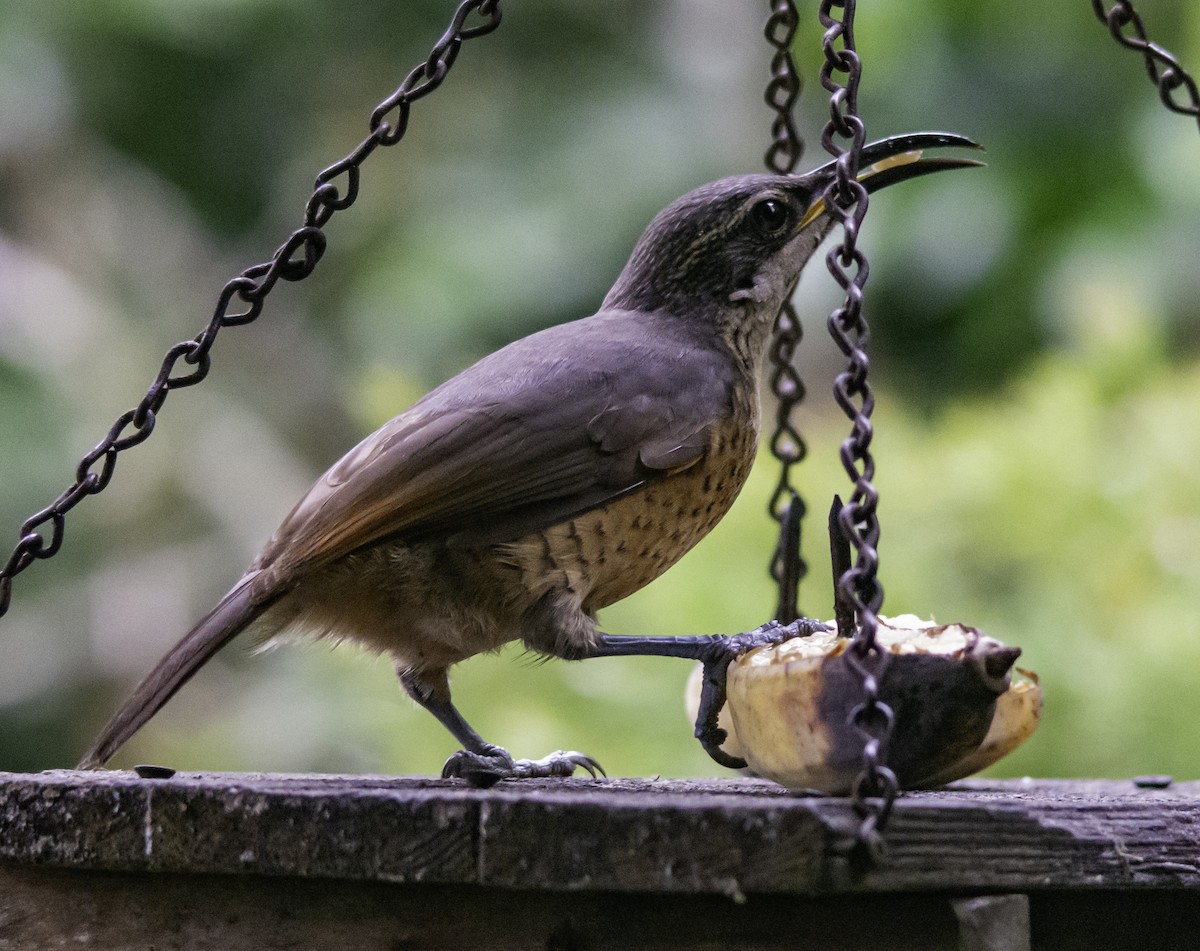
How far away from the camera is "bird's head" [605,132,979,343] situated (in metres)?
2.85

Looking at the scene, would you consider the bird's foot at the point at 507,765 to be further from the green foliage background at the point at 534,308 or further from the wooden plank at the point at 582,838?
the green foliage background at the point at 534,308

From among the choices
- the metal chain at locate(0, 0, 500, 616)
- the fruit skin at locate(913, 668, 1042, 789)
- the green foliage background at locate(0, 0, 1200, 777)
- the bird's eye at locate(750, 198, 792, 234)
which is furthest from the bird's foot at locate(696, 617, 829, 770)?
the green foliage background at locate(0, 0, 1200, 777)

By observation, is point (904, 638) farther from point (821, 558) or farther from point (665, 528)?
point (821, 558)

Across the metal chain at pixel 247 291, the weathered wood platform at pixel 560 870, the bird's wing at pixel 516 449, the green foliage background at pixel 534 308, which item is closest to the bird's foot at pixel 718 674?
the bird's wing at pixel 516 449

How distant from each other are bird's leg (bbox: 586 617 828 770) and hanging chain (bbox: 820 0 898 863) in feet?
1.61

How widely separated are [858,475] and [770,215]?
129 centimetres

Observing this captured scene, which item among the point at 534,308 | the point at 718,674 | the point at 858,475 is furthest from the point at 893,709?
the point at 534,308

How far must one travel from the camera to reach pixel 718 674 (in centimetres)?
251

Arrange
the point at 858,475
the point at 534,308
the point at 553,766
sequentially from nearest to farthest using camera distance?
1. the point at 858,475
2. the point at 553,766
3. the point at 534,308

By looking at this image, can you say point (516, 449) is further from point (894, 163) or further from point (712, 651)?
point (894, 163)

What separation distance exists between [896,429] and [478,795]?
2.83m

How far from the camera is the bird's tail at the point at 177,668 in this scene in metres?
2.15

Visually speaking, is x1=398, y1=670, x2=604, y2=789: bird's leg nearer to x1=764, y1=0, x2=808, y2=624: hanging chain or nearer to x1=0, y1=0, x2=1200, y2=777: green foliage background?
x1=764, y1=0, x2=808, y2=624: hanging chain

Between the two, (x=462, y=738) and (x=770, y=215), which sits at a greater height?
(x=770, y=215)
